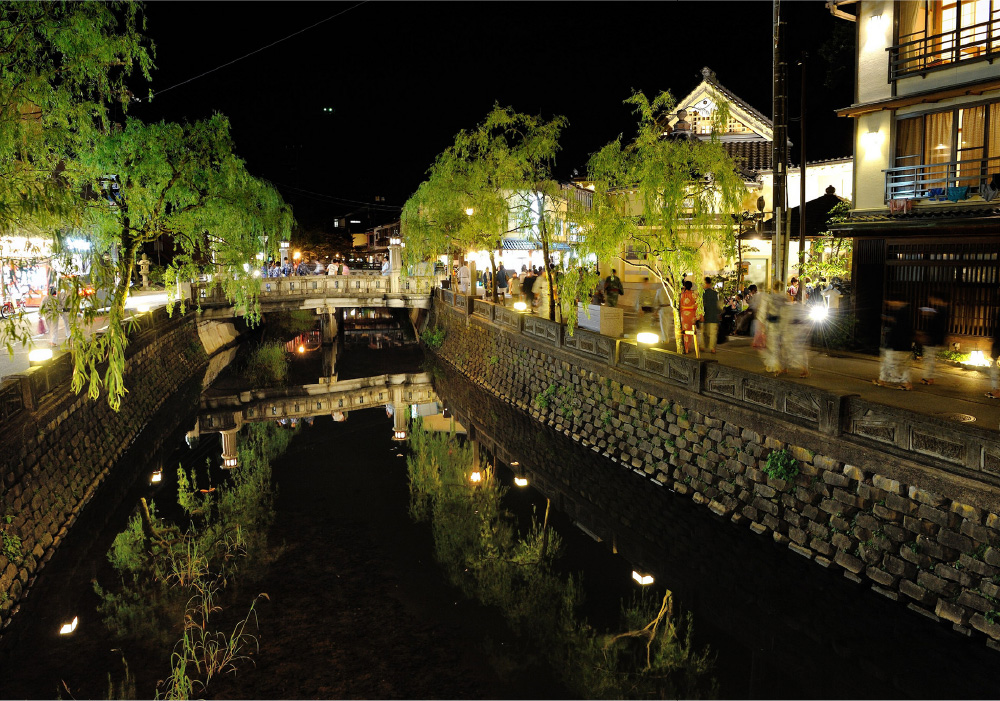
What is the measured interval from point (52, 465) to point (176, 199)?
6862 mm

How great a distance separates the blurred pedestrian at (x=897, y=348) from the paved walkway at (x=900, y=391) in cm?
22

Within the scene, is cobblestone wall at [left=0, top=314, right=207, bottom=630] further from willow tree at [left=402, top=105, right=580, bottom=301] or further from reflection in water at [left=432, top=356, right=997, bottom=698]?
willow tree at [left=402, top=105, right=580, bottom=301]

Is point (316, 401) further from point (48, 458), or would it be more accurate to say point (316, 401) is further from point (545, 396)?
point (48, 458)

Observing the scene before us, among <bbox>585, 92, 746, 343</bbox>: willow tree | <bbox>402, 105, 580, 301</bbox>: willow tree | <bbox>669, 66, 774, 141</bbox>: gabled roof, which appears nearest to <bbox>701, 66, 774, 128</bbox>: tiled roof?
<bbox>669, 66, 774, 141</bbox>: gabled roof

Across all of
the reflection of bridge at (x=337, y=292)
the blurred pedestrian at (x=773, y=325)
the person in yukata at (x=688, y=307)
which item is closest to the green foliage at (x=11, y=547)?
the blurred pedestrian at (x=773, y=325)

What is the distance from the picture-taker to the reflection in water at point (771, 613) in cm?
896

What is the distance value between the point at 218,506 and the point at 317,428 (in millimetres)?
8070

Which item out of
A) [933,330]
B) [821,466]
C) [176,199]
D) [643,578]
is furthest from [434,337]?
[821,466]

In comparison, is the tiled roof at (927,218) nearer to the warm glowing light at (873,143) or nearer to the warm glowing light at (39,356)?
the warm glowing light at (873,143)

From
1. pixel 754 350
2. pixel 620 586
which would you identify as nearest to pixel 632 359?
pixel 754 350

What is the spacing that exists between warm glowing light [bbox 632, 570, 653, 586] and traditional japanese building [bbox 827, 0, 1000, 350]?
8.85 metres

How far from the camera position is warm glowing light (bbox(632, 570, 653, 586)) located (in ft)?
39.5

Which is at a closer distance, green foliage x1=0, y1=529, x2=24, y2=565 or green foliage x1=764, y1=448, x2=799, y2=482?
green foliage x1=0, y1=529, x2=24, y2=565

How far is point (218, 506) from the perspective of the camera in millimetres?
15484
